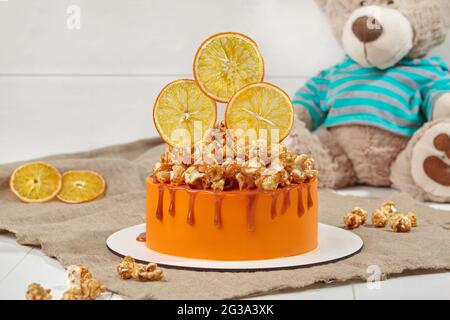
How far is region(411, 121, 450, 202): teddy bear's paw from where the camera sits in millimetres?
2232

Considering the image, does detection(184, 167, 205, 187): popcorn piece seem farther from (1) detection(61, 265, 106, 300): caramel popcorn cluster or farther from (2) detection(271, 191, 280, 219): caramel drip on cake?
(1) detection(61, 265, 106, 300): caramel popcorn cluster

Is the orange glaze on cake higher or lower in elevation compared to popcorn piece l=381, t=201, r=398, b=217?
higher

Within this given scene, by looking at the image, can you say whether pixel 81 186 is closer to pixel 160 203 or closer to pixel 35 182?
pixel 35 182

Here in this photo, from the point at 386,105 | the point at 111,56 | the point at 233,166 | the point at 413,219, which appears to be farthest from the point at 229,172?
the point at 111,56

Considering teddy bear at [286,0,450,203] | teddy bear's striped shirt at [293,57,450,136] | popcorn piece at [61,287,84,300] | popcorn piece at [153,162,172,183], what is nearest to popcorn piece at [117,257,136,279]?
popcorn piece at [61,287,84,300]

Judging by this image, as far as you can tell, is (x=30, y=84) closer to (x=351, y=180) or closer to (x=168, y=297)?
(x=351, y=180)

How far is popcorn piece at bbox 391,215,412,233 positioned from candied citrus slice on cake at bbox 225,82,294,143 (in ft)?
1.35

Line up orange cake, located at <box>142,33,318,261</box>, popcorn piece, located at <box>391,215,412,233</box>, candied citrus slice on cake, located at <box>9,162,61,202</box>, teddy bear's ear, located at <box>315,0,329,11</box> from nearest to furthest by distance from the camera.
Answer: orange cake, located at <box>142,33,318,261</box>
popcorn piece, located at <box>391,215,412,233</box>
candied citrus slice on cake, located at <box>9,162,61,202</box>
teddy bear's ear, located at <box>315,0,329,11</box>

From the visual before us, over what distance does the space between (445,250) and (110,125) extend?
5.33 feet

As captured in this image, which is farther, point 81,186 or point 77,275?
point 81,186

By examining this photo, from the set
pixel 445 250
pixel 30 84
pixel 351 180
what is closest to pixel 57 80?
pixel 30 84

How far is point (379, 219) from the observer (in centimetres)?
190

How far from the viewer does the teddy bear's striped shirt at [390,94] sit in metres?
2.38

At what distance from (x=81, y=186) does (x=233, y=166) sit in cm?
84
